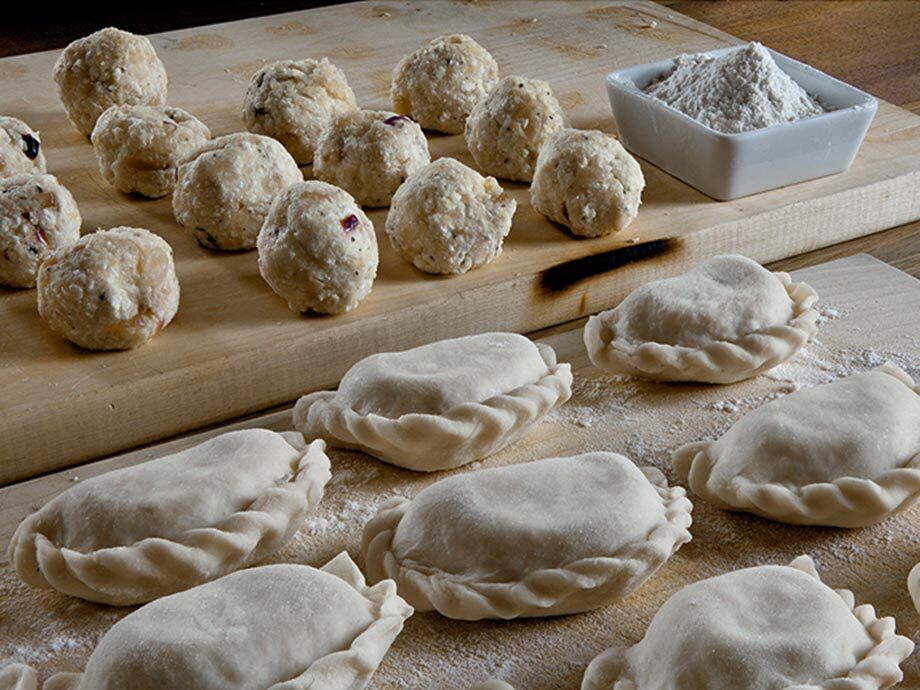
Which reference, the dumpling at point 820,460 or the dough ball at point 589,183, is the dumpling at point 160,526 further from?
the dough ball at point 589,183

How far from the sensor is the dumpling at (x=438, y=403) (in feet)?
6.91

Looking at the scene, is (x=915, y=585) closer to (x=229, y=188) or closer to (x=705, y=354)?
(x=705, y=354)

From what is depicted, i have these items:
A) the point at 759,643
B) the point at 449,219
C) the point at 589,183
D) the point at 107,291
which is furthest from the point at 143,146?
the point at 759,643

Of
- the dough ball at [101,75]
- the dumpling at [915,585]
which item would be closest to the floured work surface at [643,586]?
the dumpling at [915,585]

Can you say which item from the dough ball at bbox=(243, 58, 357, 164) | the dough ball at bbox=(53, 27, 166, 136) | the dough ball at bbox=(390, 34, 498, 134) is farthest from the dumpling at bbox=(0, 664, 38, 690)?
the dough ball at bbox=(390, 34, 498, 134)

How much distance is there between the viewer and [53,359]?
239 cm

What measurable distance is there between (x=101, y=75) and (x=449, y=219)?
110 centimetres

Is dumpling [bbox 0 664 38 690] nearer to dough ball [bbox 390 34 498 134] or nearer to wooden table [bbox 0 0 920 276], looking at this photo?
dough ball [bbox 390 34 498 134]

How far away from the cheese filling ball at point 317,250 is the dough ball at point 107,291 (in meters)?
0.22

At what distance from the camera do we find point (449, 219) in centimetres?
261

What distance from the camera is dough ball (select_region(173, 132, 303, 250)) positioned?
8.79 feet

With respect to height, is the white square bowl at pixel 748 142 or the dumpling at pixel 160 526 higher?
the white square bowl at pixel 748 142

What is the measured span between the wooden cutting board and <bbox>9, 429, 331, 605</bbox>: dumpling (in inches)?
14.3

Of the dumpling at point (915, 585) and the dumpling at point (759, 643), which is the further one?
the dumpling at point (915, 585)
